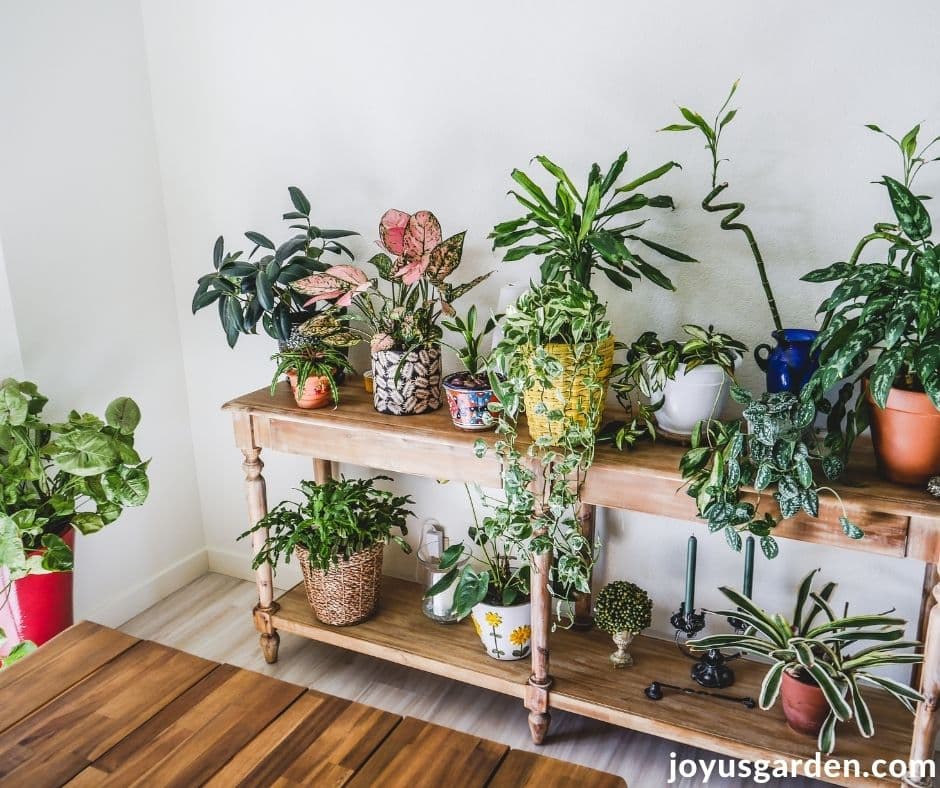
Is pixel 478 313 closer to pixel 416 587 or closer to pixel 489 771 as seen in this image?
pixel 416 587

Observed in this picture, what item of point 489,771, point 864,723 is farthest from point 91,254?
point 864,723

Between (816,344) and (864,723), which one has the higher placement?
(816,344)

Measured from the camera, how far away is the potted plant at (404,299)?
1965 millimetres

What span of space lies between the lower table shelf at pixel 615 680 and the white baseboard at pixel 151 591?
64 centimetres

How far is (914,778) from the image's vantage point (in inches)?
65.7

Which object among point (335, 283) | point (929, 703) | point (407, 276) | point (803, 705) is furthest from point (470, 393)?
point (929, 703)

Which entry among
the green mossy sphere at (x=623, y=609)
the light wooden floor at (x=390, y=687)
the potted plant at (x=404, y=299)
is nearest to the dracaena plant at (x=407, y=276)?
the potted plant at (x=404, y=299)

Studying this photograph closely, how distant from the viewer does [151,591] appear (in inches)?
112

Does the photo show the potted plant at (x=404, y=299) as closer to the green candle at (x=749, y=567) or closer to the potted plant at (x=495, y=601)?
the potted plant at (x=495, y=601)

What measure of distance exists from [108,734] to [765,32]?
200 cm

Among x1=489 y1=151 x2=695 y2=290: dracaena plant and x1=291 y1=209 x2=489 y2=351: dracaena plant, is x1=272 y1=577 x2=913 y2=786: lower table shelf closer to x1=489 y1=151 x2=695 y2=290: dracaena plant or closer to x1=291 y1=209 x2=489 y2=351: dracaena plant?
x1=291 y1=209 x2=489 y2=351: dracaena plant

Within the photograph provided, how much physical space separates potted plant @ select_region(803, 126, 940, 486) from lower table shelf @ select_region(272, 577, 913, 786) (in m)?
0.67

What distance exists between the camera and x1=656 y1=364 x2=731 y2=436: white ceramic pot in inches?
69.8

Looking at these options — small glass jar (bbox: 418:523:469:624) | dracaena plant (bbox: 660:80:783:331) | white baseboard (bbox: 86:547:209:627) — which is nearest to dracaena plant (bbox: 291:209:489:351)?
dracaena plant (bbox: 660:80:783:331)
